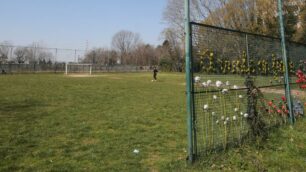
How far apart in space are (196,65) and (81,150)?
193 centimetres

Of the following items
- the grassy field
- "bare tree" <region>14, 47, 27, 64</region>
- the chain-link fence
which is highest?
"bare tree" <region>14, 47, 27, 64</region>

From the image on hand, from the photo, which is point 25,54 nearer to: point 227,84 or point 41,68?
point 41,68

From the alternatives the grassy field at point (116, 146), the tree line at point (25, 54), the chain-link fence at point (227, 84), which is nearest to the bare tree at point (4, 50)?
the tree line at point (25, 54)

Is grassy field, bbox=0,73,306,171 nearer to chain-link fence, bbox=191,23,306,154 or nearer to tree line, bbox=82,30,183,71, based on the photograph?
chain-link fence, bbox=191,23,306,154

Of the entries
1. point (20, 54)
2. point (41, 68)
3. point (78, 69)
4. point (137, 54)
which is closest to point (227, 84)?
point (41, 68)

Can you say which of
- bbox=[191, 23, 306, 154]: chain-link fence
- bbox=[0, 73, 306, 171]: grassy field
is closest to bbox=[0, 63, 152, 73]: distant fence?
bbox=[0, 73, 306, 171]: grassy field

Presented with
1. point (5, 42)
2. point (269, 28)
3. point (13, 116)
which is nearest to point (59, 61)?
point (5, 42)

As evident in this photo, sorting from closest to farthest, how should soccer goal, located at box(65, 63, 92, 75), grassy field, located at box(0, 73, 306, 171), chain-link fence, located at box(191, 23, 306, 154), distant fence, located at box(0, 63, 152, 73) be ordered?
1. grassy field, located at box(0, 73, 306, 171)
2. chain-link fence, located at box(191, 23, 306, 154)
3. distant fence, located at box(0, 63, 152, 73)
4. soccer goal, located at box(65, 63, 92, 75)

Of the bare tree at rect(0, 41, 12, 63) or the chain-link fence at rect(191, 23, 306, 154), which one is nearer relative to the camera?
the chain-link fence at rect(191, 23, 306, 154)

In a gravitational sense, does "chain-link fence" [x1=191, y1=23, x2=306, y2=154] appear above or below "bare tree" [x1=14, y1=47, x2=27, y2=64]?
below

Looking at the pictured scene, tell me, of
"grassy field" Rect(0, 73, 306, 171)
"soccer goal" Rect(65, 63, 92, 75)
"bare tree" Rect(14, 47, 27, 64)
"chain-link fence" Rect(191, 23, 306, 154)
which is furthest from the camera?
"soccer goal" Rect(65, 63, 92, 75)

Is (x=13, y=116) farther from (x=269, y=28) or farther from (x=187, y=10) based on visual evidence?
(x=269, y=28)

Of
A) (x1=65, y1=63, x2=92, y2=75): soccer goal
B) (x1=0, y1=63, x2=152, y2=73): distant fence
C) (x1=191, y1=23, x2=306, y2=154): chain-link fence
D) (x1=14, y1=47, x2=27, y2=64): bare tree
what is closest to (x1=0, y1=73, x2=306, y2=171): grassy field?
(x1=191, y1=23, x2=306, y2=154): chain-link fence

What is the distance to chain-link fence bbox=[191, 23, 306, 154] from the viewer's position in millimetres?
2861
